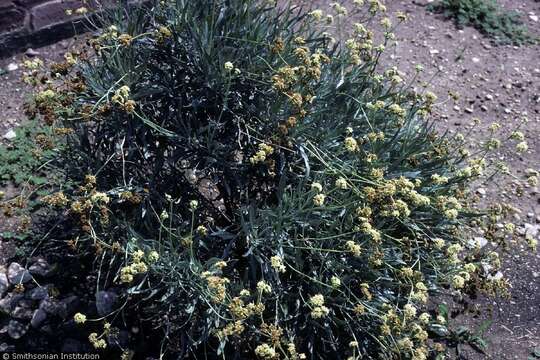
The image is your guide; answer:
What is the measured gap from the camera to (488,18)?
6.26 metres

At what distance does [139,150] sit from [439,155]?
1.57 meters

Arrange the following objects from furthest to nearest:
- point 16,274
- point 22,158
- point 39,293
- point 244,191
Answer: point 22,158 < point 16,274 < point 39,293 < point 244,191

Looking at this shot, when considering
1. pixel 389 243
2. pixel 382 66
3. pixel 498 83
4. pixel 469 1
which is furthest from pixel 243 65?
pixel 469 1

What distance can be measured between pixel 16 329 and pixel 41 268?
36 cm

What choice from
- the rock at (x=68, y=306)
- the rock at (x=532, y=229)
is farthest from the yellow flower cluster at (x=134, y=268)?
the rock at (x=532, y=229)

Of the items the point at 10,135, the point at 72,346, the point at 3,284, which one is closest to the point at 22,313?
the point at 3,284

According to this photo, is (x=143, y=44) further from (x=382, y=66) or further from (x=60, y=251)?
(x=382, y=66)

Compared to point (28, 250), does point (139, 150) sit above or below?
above

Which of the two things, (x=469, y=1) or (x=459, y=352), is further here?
(x=469, y=1)

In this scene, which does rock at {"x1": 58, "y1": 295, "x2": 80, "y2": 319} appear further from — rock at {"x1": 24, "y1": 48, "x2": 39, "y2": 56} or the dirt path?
rock at {"x1": 24, "y1": 48, "x2": 39, "y2": 56}

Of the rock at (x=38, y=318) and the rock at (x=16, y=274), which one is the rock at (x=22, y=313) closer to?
the rock at (x=38, y=318)

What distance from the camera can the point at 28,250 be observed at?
387cm

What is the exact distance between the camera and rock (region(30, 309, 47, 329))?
138 inches

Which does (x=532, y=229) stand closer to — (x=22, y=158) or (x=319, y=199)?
(x=319, y=199)
